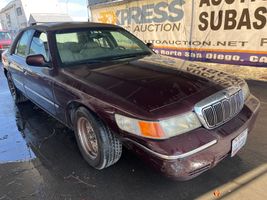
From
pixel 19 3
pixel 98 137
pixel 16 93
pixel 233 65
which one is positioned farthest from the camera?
pixel 19 3

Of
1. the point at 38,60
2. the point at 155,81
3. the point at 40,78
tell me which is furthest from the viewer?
the point at 40,78

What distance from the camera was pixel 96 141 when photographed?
8.45 ft

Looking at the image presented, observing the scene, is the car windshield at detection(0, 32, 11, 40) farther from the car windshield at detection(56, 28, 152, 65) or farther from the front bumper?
the front bumper

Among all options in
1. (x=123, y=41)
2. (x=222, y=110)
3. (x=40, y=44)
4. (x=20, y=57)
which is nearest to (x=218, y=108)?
(x=222, y=110)

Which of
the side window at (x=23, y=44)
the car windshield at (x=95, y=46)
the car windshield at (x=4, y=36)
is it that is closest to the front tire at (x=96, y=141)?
the car windshield at (x=95, y=46)

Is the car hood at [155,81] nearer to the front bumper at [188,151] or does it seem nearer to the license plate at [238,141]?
the front bumper at [188,151]

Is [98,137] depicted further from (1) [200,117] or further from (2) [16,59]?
(2) [16,59]

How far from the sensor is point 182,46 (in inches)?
295

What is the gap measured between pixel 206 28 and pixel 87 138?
5213 mm

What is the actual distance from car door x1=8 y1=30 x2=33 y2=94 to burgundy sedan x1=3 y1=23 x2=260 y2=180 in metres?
0.52

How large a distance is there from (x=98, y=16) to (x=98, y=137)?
32.3 feet

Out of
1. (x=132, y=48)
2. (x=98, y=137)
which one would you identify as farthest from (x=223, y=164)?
(x=132, y=48)

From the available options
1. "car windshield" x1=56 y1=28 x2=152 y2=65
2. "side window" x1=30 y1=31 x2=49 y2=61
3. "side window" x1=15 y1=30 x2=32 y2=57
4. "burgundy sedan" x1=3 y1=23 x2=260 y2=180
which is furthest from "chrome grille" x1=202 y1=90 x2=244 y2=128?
"side window" x1=15 y1=30 x2=32 y2=57

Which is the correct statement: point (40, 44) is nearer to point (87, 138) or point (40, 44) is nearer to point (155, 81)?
point (87, 138)
